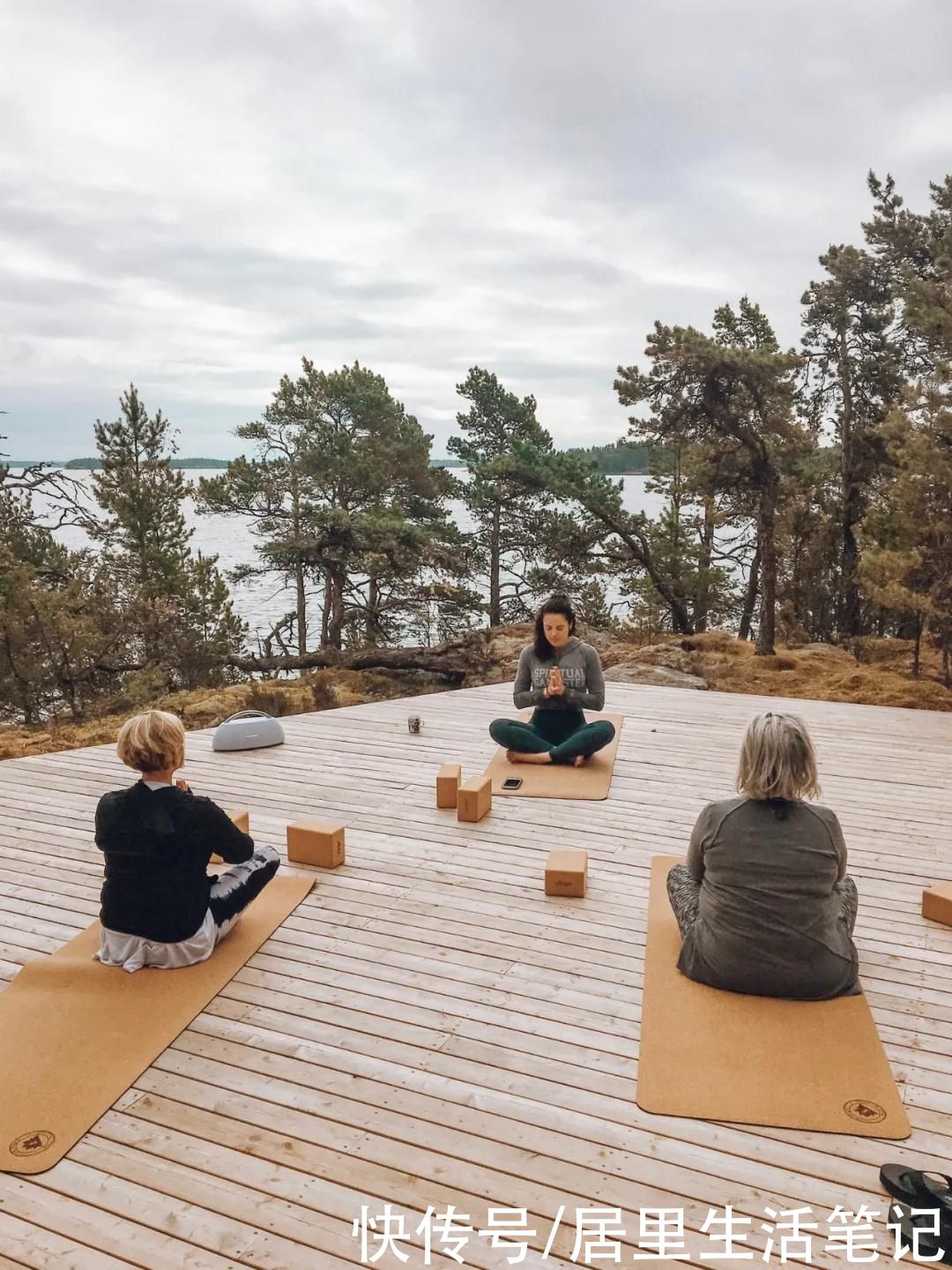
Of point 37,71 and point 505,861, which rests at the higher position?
point 37,71

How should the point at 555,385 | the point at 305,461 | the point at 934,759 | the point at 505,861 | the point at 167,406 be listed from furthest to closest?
the point at 555,385, the point at 167,406, the point at 305,461, the point at 934,759, the point at 505,861

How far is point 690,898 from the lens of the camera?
2.73 metres

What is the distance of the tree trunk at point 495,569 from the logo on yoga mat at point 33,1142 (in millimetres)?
14274

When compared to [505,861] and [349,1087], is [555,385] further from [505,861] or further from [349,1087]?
[349,1087]

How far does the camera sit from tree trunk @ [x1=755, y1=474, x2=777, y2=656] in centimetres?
1116

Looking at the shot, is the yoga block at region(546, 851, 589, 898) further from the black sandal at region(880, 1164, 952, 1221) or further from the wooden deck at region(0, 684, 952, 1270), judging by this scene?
the black sandal at region(880, 1164, 952, 1221)

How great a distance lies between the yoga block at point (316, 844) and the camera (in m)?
3.55

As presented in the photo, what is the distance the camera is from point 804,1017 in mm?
2416

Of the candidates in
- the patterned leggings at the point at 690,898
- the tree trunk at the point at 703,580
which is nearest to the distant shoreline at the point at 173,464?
the tree trunk at the point at 703,580

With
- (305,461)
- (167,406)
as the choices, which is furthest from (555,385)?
(167,406)

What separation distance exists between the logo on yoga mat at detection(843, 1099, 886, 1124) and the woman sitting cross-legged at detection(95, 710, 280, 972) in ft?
6.41

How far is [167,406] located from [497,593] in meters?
7.61

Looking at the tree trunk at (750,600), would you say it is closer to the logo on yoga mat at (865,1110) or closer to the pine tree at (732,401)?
the pine tree at (732,401)

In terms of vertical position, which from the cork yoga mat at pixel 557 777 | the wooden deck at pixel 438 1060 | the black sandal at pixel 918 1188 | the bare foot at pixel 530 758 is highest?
the bare foot at pixel 530 758
